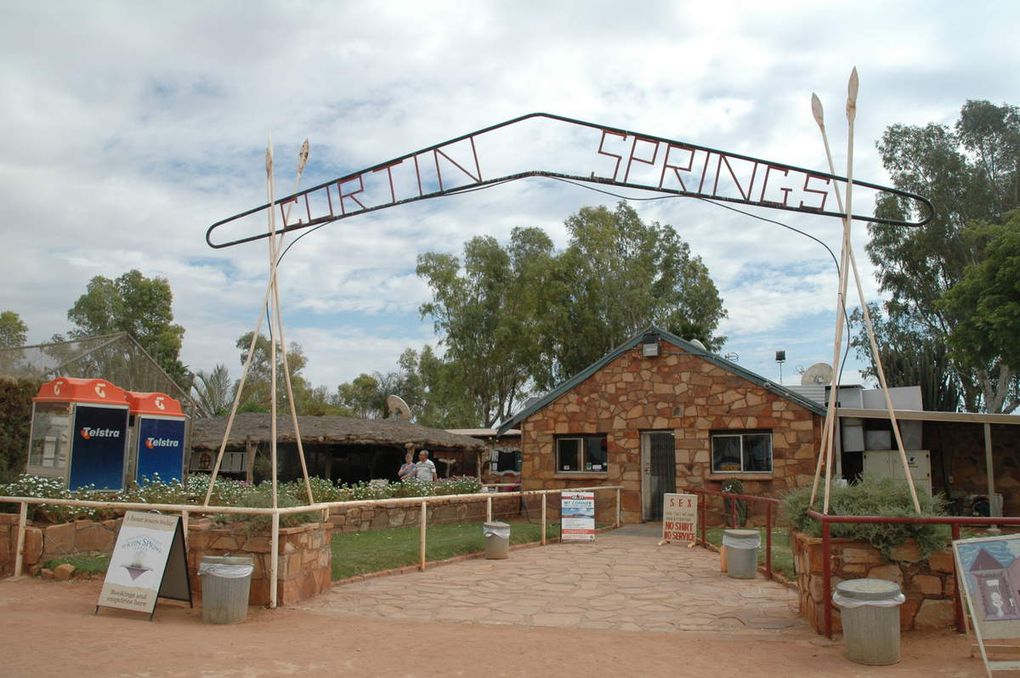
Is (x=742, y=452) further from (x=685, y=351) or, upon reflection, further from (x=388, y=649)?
(x=388, y=649)

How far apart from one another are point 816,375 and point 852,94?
1617 cm

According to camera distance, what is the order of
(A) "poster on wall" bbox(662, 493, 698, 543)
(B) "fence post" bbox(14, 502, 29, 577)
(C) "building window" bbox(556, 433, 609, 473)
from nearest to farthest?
(B) "fence post" bbox(14, 502, 29, 577) < (A) "poster on wall" bbox(662, 493, 698, 543) < (C) "building window" bbox(556, 433, 609, 473)

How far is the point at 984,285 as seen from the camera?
72.8 feet

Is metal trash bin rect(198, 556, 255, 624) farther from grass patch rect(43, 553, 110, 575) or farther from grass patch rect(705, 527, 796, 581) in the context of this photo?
grass patch rect(705, 527, 796, 581)

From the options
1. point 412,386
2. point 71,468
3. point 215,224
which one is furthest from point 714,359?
point 412,386

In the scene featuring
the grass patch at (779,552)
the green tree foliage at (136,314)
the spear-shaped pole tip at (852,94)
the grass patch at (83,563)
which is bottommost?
the grass patch at (779,552)

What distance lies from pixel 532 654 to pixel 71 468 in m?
9.98

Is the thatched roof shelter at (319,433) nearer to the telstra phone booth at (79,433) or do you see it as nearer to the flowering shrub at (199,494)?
the flowering shrub at (199,494)

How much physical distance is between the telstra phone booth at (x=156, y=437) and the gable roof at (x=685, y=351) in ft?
24.9

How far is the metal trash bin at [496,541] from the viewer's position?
39.1 feet

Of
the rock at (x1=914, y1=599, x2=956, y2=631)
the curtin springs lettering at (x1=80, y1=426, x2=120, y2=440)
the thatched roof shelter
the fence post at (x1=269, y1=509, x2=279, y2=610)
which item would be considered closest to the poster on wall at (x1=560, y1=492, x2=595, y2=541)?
the thatched roof shelter

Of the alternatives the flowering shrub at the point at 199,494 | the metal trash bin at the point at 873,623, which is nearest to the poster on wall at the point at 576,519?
the flowering shrub at the point at 199,494

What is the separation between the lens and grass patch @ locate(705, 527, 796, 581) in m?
10.2

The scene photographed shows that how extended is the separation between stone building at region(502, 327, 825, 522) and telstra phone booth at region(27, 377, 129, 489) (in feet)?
29.8
